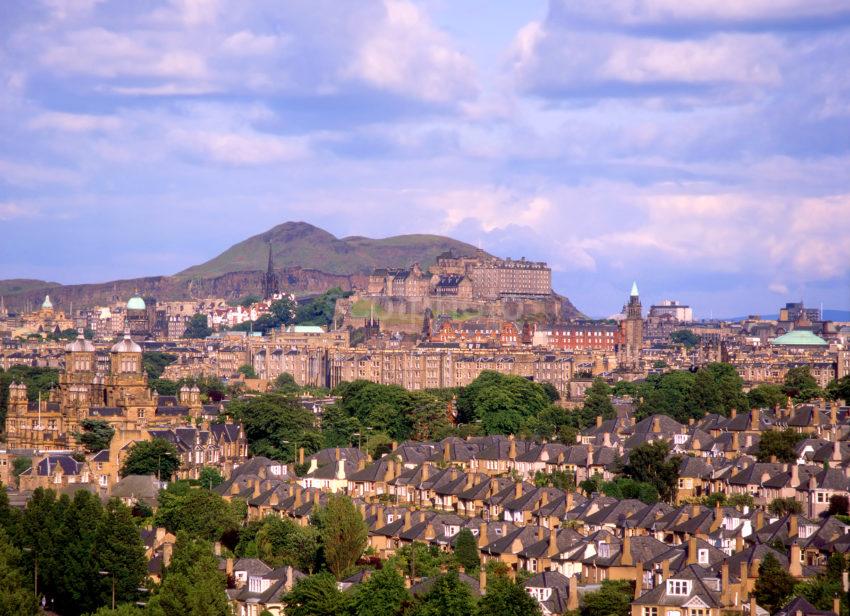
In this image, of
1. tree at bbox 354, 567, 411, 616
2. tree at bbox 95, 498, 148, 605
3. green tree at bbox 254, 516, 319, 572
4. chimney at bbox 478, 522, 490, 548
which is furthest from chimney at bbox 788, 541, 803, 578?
tree at bbox 95, 498, 148, 605

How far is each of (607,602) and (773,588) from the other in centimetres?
638

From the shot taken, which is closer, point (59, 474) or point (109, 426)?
point (59, 474)

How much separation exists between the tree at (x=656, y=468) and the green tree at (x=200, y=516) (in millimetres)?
22581

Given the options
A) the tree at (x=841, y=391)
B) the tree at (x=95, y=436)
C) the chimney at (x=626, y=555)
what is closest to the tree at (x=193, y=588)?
the chimney at (x=626, y=555)

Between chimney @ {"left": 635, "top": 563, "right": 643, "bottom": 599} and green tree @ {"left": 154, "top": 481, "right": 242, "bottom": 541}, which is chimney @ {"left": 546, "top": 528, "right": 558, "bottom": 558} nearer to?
chimney @ {"left": 635, "top": 563, "right": 643, "bottom": 599}

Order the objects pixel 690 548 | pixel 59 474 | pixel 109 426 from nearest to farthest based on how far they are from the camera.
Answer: pixel 690 548 < pixel 59 474 < pixel 109 426

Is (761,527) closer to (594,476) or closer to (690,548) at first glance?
(690,548)

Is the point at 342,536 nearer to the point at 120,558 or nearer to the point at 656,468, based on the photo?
the point at 120,558

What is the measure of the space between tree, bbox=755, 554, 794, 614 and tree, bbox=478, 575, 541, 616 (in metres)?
8.59

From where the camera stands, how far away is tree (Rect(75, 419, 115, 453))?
12556 centimetres

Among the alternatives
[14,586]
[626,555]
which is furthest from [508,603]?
[14,586]

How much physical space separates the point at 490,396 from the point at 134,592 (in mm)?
64537

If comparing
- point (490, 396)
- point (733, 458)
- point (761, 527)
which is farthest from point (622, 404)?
point (761, 527)

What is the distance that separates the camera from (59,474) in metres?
114
